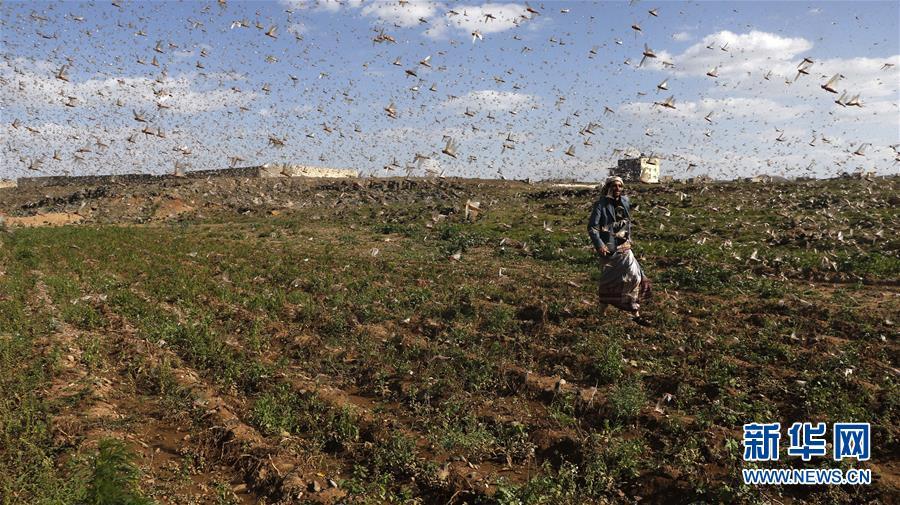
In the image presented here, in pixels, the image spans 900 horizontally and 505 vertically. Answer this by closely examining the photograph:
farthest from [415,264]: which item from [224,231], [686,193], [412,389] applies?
[686,193]

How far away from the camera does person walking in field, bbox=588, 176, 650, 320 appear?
383 inches

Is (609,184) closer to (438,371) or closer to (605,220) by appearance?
(605,220)

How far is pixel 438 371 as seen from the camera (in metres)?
8.16

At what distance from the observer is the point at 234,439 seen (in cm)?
611

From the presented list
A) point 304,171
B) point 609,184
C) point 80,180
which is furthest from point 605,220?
point 80,180

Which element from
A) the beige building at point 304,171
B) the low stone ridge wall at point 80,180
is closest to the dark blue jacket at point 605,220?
the beige building at point 304,171

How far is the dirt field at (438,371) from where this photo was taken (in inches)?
215

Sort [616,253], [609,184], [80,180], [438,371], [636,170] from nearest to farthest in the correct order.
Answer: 1. [438,371]
2. [616,253]
3. [609,184]
4. [636,170]
5. [80,180]

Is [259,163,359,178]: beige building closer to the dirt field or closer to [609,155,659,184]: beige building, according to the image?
[609,155,659,184]: beige building

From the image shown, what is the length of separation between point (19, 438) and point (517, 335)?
22.8 ft

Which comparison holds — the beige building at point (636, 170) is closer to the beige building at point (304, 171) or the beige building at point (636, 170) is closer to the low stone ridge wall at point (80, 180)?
the beige building at point (304, 171)

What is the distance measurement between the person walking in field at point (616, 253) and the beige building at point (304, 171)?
141 ft

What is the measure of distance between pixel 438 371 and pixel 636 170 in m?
39.3

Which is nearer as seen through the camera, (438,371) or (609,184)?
(438,371)
